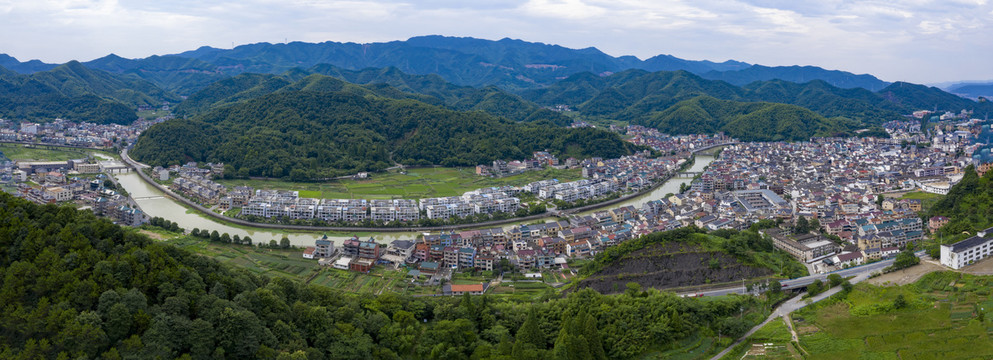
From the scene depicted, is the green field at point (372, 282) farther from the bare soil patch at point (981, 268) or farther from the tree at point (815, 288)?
the bare soil patch at point (981, 268)

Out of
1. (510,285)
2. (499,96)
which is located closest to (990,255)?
(510,285)

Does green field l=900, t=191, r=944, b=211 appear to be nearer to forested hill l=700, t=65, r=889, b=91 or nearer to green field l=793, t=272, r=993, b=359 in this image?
green field l=793, t=272, r=993, b=359

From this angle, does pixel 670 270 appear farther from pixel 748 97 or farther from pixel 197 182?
pixel 748 97

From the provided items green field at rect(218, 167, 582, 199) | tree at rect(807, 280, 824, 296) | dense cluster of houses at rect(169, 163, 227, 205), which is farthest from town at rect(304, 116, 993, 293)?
dense cluster of houses at rect(169, 163, 227, 205)

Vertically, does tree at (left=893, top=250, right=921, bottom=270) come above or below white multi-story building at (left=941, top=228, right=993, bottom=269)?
below

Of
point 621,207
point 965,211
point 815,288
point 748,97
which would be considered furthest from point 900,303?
point 748,97
